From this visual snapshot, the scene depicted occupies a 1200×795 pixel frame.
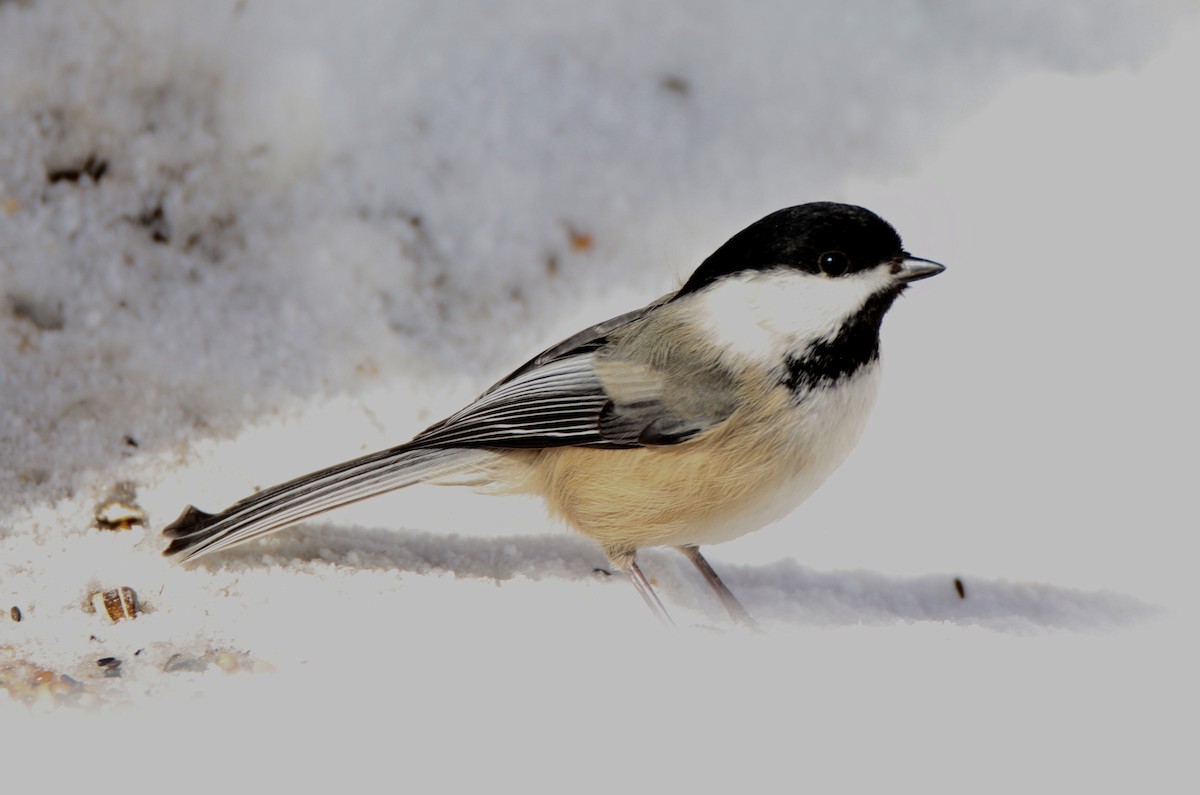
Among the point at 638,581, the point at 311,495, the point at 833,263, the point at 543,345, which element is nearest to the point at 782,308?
the point at 833,263

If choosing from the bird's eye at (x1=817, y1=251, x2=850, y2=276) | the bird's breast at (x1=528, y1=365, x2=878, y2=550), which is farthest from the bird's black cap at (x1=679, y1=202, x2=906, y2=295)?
the bird's breast at (x1=528, y1=365, x2=878, y2=550)

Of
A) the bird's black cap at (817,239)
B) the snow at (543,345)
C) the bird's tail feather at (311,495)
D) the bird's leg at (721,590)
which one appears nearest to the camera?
the snow at (543,345)

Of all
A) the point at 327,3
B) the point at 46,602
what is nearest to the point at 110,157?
the point at 327,3

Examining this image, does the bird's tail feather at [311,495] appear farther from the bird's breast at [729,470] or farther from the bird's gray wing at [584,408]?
the bird's breast at [729,470]

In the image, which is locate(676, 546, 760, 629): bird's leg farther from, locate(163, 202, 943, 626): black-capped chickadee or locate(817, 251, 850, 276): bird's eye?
locate(817, 251, 850, 276): bird's eye

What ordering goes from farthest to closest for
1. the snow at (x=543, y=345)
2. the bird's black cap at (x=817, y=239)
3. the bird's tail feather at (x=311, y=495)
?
the bird's tail feather at (x=311, y=495) → the bird's black cap at (x=817, y=239) → the snow at (x=543, y=345)

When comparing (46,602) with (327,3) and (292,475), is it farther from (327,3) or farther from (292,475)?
(327,3)

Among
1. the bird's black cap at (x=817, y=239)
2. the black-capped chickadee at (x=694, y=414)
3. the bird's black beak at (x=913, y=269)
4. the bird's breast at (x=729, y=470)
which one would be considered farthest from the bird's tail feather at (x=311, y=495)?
the bird's black beak at (x=913, y=269)
